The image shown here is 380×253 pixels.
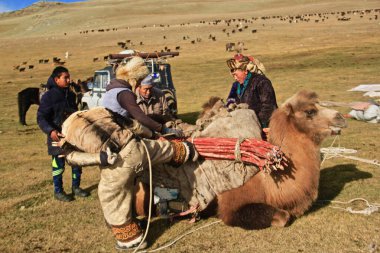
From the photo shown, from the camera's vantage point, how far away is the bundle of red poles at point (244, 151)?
5.34 m

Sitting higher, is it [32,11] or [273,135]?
[32,11]

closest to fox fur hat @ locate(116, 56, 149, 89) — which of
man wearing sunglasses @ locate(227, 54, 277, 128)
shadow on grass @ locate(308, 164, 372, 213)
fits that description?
man wearing sunglasses @ locate(227, 54, 277, 128)

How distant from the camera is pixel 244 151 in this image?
5.58 meters

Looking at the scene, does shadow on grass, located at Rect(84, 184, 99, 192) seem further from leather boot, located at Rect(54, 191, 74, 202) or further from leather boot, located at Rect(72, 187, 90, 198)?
leather boot, located at Rect(54, 191, 74, 202)

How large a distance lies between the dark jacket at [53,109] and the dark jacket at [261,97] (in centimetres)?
307

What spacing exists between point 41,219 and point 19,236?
62 centimetres

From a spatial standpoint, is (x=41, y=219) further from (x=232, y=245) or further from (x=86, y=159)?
(x=232, y=245)

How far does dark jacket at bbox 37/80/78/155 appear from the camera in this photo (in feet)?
22.3

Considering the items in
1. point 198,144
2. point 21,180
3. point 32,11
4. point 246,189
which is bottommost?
point 21,180

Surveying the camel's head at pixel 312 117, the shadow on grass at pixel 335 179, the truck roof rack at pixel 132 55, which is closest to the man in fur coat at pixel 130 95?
the camel's head at pixel 312 117

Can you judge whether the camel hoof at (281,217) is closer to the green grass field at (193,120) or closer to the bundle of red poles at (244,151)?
the green grass field at (193,120)

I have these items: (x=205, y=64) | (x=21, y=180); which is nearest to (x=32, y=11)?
(x=205, y=64)

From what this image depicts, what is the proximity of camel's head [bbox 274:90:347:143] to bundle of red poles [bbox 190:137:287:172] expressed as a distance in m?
0.52

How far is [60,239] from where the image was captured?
19.0 feet
